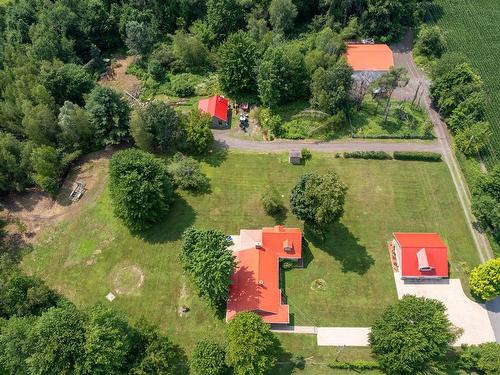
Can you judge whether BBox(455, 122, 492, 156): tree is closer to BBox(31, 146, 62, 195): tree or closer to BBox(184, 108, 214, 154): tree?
BBox(184, 108, 214, 154): tree

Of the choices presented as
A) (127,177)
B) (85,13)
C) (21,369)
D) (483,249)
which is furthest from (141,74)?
(483,249)

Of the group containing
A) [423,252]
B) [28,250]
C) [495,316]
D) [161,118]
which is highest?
[161,118]

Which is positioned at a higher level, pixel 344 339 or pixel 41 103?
pixel 41 103

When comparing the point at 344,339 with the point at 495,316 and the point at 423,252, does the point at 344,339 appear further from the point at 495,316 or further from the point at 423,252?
the point at 495,316

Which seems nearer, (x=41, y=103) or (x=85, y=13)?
(x=41, y=103)

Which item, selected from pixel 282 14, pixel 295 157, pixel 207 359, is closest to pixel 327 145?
pixel 295 157

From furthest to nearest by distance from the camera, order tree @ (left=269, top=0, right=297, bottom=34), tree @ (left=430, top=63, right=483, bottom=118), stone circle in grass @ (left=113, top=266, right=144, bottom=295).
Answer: tree @ (left=269, top=0, right=297, bottom=34)
tree @ (left=430, top=63, right=483, bottom=118)
stone circle in grass @ (left=113, top=266, right=144, bottom=295)

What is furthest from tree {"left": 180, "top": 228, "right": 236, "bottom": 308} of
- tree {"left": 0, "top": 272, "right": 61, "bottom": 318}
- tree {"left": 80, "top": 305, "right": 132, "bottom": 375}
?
tree {"left": 0, "top": 272, "right": 61, "bottom": 318}
